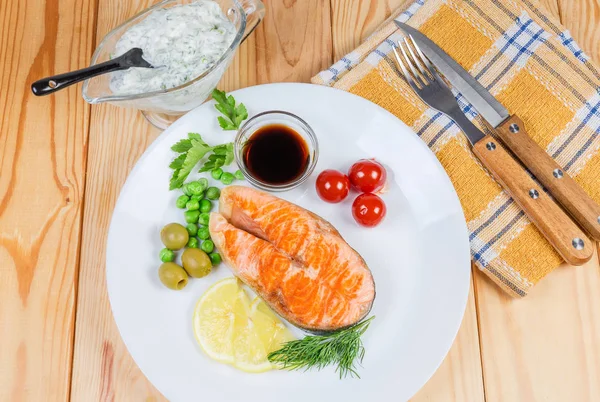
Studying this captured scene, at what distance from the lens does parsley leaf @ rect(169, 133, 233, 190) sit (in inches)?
106

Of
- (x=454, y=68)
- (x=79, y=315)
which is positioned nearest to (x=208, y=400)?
(x=79, y=315)

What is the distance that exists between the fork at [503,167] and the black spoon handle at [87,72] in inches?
48.6

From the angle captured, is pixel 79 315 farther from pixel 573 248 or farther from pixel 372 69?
pixel 573 248

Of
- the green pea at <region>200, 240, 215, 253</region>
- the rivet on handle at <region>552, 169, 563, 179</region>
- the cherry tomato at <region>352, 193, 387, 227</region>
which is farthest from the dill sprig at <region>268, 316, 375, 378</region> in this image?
the rivet on handle at <region>552, 169, 563, 179</region>

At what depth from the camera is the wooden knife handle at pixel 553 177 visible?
2721 mm

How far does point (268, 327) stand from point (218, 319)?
0.22m

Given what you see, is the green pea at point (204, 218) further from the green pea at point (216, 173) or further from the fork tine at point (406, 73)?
the fork tine at point (406, 73)

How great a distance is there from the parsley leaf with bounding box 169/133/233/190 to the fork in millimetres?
967

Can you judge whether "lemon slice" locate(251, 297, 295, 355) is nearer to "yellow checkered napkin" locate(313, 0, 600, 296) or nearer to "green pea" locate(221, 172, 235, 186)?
"green pea" locate(221, 172, 235, 186)

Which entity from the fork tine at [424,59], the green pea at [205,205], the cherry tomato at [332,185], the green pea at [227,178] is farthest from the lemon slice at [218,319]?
the fork tine at [424,59]

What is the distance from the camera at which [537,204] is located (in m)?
2.73

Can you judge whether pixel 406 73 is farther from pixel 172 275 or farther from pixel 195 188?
pixel 172 275

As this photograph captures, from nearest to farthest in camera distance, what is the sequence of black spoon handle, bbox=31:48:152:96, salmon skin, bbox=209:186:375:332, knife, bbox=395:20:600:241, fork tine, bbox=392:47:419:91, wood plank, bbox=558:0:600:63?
1. black spoon handle, bbox=31:48:152:96
2. salmon skin, bbox=209:186:375:332
3. knife, bbox=395:20:600:241
4. fork tine, bbox=392:47:419:91
5. wood plank, bbox=558:0:600:63

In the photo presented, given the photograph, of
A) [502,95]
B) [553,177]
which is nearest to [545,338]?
[553,177]
